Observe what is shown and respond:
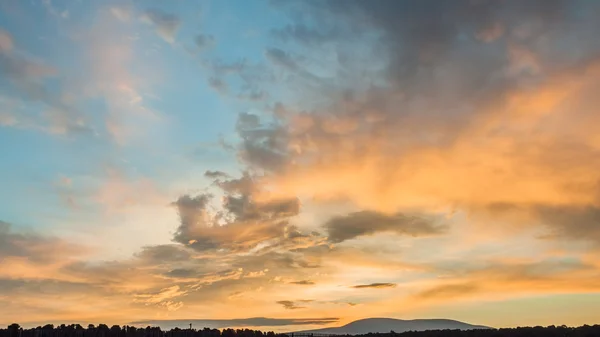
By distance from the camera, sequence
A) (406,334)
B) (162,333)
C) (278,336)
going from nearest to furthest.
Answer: (162,333) → (278,336) → (406,334)

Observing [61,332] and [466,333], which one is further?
[466,333]

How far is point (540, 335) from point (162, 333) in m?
65.6

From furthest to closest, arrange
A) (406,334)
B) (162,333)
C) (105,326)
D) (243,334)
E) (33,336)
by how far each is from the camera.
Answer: (406,334)
(243,334)
(162,333)
(105,326)
(33,336)

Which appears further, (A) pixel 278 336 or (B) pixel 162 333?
(A) pixel 278 336

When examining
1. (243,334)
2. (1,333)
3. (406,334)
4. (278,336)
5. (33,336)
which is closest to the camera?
(1,333)

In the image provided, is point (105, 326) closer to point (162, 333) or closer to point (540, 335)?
point (162, 333)

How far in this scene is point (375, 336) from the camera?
430 feet

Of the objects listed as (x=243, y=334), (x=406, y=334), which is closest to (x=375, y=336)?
(x=406, y=334)

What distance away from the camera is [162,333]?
Answer: 8975cm

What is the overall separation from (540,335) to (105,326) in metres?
73.8

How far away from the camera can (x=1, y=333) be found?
235 feet

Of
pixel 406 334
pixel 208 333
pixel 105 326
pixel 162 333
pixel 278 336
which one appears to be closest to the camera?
pixel 105 326

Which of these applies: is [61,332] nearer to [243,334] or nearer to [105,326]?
[105,326]

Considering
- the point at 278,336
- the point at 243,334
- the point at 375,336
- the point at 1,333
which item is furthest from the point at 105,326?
the point at 375,336
